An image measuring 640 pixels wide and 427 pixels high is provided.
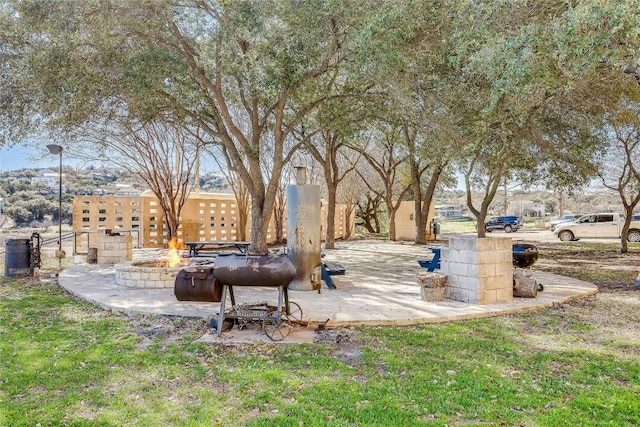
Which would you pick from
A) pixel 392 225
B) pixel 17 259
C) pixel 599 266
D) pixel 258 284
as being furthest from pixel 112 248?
pixel 392 225

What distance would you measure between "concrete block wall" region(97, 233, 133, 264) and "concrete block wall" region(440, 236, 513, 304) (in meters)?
7.80

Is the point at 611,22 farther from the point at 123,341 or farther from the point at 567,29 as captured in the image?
the point at 123,341

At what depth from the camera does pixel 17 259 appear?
28.4ft

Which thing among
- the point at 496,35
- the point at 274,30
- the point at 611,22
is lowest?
the point at 611,22

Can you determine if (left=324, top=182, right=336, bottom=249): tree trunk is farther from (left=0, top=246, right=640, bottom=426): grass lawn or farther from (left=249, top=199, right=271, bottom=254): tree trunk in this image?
(left=0, top=246, right=640, bottom=426): grass lawn

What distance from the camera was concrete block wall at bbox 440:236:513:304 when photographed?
5.96m

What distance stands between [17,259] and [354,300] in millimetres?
6978

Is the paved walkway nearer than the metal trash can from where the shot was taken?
Yes

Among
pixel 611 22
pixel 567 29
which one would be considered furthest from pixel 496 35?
pixel 611 22

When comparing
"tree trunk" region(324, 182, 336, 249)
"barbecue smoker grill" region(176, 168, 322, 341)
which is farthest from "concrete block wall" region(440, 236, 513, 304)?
"tree trunk" region(324, 182, 336, 249)

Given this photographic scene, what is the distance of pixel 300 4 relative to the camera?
305 inches

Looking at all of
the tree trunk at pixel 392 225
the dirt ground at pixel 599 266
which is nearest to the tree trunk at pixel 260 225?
the dirt ground at pixel 599 266

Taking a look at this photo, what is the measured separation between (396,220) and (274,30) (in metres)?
14.9

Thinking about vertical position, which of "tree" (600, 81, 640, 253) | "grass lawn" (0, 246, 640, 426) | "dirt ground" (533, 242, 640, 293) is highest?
"tree" (600, 81, 640, 253)
